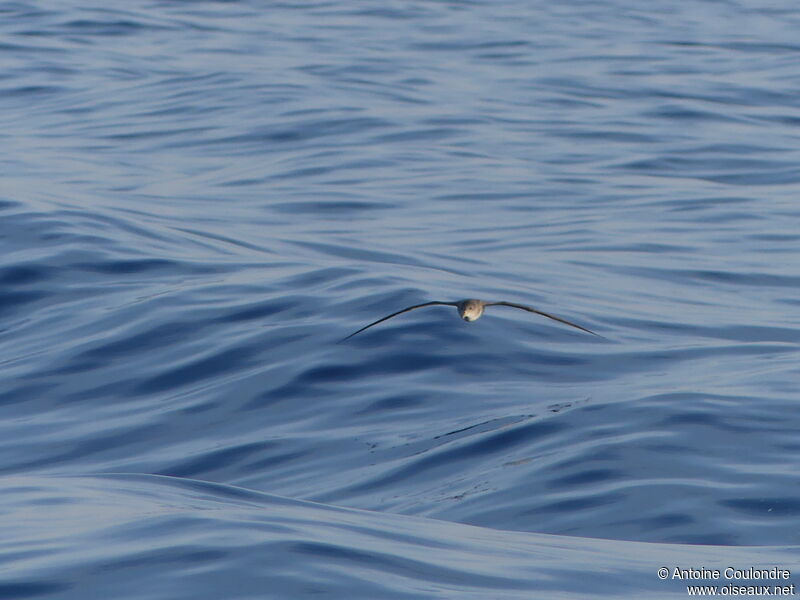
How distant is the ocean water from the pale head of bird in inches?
16.5

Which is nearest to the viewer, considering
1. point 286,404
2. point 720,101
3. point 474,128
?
point 286,404

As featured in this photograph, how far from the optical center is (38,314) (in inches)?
414

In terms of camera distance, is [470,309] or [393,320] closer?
[470,309]

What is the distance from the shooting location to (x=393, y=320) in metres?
9.76

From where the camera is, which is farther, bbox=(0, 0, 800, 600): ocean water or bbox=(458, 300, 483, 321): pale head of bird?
bbox=(458, 300, 483, 321): pale head of bird

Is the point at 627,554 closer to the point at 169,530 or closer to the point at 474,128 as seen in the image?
the point at 169,530

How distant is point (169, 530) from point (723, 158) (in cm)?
1137

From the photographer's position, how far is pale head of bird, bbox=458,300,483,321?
8711mm

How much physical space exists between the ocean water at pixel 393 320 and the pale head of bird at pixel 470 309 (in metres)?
0.42

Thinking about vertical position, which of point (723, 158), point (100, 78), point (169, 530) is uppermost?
point (100, 78)

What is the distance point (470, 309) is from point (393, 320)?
3.63ft

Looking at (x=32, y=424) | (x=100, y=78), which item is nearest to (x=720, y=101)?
(x=100, y=78)

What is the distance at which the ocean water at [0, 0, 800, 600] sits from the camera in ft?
18.7

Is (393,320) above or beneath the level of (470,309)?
above
